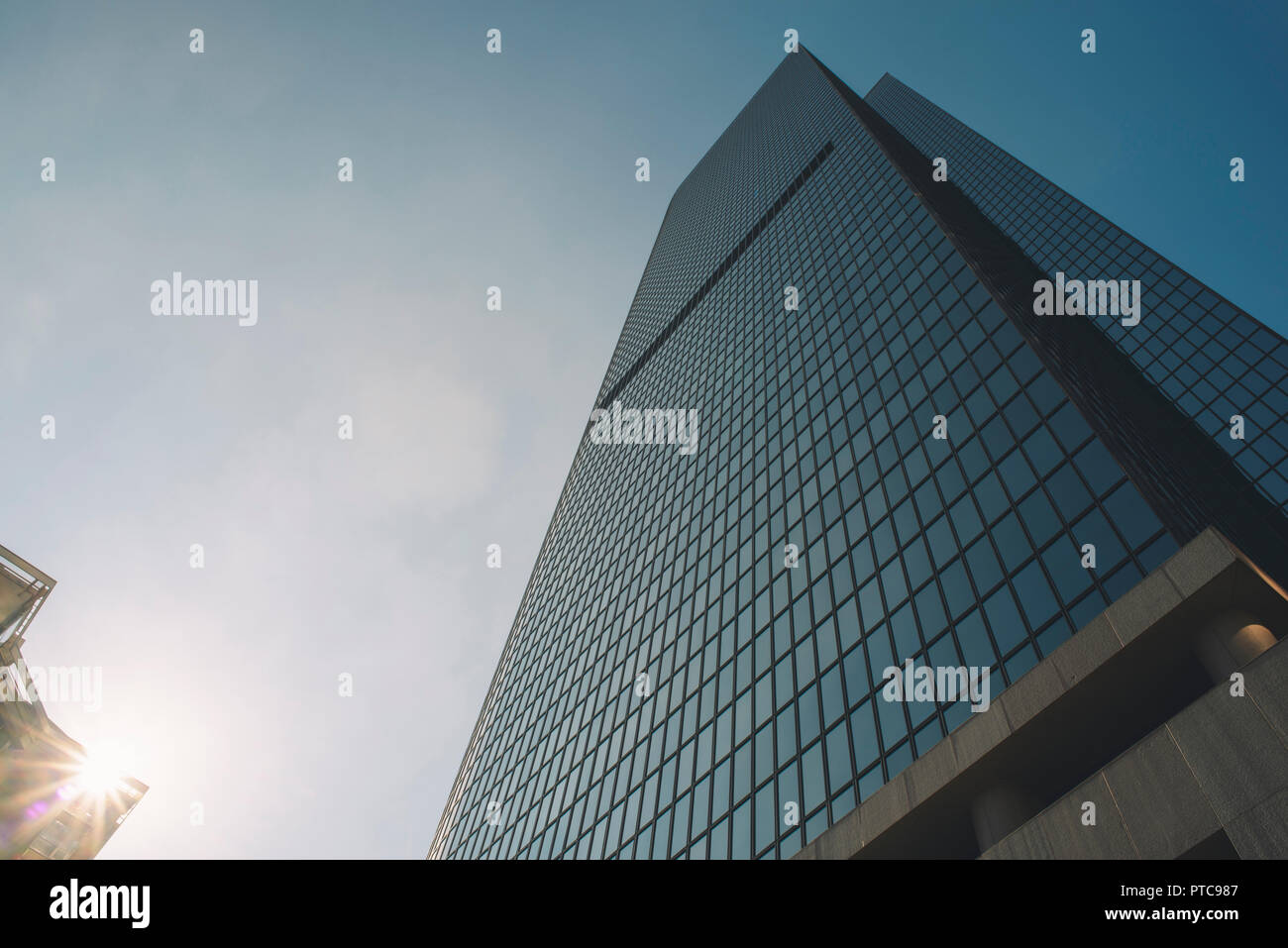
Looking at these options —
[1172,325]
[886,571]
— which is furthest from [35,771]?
[1172,325]

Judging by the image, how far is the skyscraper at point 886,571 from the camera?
17.2 metres

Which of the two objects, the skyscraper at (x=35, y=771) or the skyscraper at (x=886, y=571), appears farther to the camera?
the skyscraper at (x=35, y=771)

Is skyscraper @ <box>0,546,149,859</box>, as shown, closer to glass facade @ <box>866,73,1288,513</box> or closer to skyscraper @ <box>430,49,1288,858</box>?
skyscraper @ <box>430,49,1288,858</box>

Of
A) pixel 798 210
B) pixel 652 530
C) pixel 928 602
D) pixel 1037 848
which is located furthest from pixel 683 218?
pixel 1037 848

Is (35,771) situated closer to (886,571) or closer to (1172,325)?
(886,571)

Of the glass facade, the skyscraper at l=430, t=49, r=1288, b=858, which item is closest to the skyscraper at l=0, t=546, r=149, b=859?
the skyscraper at l=430, t=49, r=1288, b=858

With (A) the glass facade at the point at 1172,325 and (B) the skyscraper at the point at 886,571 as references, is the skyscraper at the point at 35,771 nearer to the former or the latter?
(B) the skyscraper at the point at 886,571

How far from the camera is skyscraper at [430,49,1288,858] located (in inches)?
679

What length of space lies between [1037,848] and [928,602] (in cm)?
986

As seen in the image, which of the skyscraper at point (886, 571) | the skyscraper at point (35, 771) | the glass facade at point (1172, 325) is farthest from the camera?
the glass facade at point (1172, 325)

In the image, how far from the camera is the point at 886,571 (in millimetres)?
26875

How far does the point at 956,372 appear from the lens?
101ft

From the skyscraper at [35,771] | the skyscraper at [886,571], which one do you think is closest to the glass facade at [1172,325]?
the skyscraper at [886,571]
